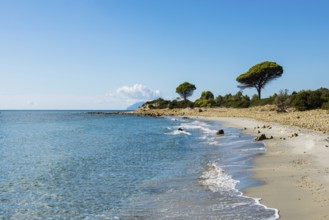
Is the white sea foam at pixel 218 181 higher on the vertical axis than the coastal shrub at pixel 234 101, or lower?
lower

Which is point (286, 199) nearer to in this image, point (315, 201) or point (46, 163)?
point (315, 201)

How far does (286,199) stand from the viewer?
39.3 feet

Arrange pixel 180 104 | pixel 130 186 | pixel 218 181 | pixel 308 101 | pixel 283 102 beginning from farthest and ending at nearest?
pixel 180 104 → pixel 283 102 → pixel 308 101 → pixel 218 181 → pixel 130 186

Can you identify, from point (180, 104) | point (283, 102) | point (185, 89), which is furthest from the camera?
point (185, 89)

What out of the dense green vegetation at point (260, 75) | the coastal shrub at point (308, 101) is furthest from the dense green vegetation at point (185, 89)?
the coastal shrub at point (308, 101)

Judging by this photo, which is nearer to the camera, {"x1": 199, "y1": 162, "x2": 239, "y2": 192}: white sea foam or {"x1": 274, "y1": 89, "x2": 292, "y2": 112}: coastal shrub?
{"x1": 199, "y1": 162, "x2": 239, "y2": 192}: white sea foam

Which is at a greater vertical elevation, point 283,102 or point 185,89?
point 185,89

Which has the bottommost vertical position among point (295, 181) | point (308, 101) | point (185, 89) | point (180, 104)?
point (295, 181)

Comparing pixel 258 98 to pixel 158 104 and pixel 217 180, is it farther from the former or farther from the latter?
pixel 217 180

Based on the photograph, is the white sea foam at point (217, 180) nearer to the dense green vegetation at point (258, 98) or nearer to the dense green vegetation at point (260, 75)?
the dense green vegetation at point (258, 98)

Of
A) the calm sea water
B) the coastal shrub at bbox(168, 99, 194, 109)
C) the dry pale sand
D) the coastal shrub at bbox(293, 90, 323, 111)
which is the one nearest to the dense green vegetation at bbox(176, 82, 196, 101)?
the coastal shrub at bbox(168, 99, 194, 109)

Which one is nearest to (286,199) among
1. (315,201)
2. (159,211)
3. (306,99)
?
(315,201)

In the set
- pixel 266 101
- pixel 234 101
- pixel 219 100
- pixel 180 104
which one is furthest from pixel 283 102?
pixel 180 104

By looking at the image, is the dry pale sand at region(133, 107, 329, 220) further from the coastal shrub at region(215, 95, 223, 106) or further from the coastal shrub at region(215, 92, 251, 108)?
the coastal shrub at region(215, 95, 223, 106)
